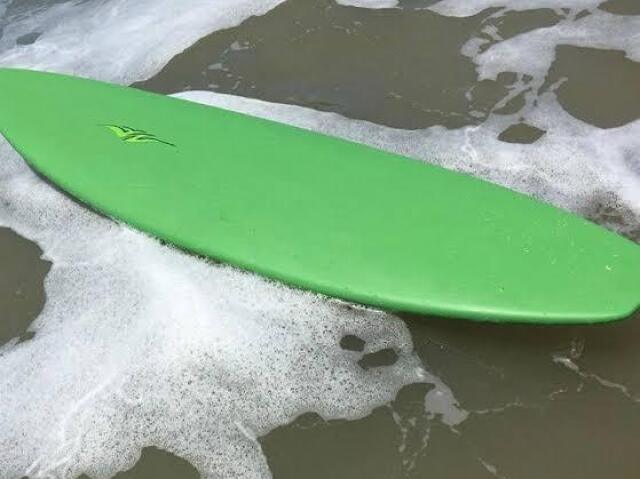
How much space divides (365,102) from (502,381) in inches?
64.2

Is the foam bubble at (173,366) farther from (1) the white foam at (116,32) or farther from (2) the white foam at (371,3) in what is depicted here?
(2) the white foam at (371,3)

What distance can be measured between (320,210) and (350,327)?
0.46 metres

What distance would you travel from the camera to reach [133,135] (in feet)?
9.34

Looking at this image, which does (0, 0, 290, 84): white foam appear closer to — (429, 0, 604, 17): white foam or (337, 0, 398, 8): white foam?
(337, 0, 398, 8): white foam

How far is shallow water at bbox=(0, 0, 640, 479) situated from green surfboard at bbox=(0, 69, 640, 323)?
0.47 ft

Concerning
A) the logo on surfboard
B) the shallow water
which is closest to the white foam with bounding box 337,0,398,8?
the shallow water

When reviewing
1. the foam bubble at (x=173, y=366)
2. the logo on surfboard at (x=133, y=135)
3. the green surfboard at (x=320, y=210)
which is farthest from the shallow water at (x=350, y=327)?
the logo on surfboard at (x=133, y=135)

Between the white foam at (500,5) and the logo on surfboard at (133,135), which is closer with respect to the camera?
the logo on surfboard at (133,135)

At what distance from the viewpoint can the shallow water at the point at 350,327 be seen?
6.38 ft

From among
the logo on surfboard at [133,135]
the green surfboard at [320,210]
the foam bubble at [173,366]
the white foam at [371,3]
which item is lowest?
the foam bubble at [173,366]

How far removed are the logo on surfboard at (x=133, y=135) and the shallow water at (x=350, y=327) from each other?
0.36 m

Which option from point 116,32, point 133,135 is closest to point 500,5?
point 133,135

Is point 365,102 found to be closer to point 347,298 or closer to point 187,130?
point 187,130

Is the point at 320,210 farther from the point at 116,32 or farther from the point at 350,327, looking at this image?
the point at 116,32
